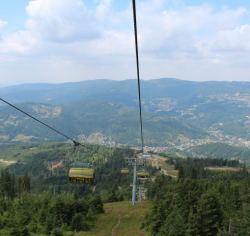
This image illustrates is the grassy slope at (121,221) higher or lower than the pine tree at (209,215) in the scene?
lower

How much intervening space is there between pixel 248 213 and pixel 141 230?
1346 inches

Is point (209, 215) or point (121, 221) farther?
point (121, 221)

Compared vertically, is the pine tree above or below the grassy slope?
above

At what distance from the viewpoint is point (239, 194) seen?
88.5 meters

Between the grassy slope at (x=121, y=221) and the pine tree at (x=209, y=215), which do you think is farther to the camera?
the grassy slope at (x=121, y=221)

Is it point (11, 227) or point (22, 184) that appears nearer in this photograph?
point (11, 227)

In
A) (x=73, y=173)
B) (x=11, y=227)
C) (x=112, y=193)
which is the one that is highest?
(x=73, y=173)

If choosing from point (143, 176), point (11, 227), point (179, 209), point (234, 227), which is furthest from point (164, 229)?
point (143, 176)

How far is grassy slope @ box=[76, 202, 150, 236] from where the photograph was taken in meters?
95.0

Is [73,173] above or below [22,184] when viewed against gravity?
above

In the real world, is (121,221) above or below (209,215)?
below

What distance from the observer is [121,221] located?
4154 inches

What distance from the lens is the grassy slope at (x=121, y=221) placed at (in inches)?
3740

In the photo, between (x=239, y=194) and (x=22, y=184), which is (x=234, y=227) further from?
(x=22, y=184)
